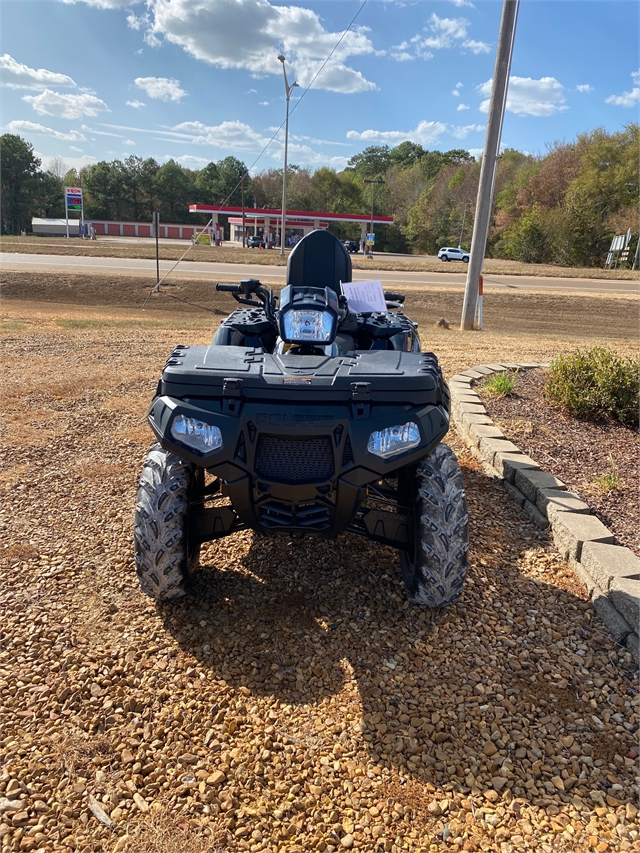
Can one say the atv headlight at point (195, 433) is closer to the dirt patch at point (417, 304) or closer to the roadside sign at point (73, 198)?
the dirt patch at point (417, 304)

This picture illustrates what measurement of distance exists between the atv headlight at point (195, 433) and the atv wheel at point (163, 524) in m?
0.23

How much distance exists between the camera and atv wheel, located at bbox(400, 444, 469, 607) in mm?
2650

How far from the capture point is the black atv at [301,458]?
2443 mm

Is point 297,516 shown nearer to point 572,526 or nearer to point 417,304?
point 572,526

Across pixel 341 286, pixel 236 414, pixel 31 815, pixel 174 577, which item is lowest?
pixel 31 815

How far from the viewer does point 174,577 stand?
2.72 meters

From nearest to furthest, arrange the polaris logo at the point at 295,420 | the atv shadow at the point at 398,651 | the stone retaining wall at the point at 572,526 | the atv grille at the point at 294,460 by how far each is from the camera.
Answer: the atv shadow at the point at 398,651, the polaris logo at the point at 295,420, the atv grille at the point at 294,460, the stone retaining wall at the point at 572,526

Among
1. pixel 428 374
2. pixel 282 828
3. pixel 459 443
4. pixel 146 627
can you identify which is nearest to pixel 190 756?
pixel 282 828

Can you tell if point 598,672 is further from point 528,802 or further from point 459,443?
point 459,443

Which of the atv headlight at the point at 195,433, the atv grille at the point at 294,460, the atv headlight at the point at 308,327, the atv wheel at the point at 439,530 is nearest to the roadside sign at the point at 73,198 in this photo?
the atv headlight at the point at 308,327

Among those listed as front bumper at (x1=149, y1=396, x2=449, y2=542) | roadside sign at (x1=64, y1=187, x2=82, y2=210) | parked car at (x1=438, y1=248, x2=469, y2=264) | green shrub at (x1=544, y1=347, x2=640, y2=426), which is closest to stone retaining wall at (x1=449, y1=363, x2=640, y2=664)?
green shrub at (x1=544, y1=347, x2=640, y2=426)

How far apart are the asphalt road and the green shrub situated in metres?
13.1

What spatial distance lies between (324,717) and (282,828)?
0.46 metres

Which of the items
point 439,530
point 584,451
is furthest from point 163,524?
point 584,451
